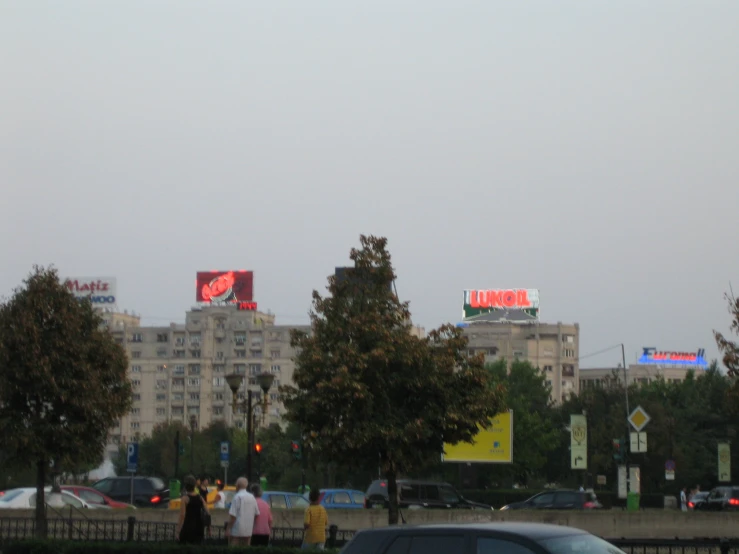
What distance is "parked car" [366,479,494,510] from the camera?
38.0 meters

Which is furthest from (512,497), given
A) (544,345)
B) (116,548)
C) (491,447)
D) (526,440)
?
(544,345)

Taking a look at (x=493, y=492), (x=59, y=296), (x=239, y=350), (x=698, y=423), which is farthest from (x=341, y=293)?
(x=239, y=350)

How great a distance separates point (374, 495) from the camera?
126 feet

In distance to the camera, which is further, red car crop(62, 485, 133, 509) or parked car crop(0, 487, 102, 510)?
red car crop(62, 485, 133, 509)

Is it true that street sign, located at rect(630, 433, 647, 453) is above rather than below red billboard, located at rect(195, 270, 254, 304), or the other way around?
below

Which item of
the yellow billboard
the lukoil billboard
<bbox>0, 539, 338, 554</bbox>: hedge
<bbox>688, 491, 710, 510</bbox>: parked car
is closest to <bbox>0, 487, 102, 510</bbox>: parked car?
<bbox>0, 539, 338, 554</bbox>: hedge

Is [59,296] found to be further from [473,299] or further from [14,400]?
[473,299]

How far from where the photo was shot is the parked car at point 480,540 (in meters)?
9.28

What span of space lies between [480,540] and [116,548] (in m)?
10.5

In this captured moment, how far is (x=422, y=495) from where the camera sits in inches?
1521

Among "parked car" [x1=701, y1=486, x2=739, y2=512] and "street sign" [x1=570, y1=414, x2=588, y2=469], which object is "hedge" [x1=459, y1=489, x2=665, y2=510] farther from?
"parked car" [x1=701, y1=486, x2=739, y2=512]

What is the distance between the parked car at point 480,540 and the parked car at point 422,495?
1104 inches

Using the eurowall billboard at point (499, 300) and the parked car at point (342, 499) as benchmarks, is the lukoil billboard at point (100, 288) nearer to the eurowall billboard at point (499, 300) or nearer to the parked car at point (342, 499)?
the eurowall billboard at point (499, 300)

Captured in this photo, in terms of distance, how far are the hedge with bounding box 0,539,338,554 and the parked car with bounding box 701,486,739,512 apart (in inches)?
1272
